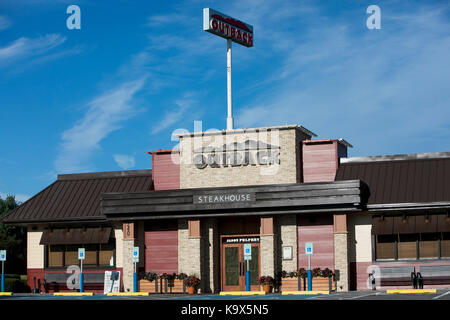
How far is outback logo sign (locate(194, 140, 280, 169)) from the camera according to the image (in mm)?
40156

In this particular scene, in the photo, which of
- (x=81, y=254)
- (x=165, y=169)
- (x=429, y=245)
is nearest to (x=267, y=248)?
(x=165, y=169)

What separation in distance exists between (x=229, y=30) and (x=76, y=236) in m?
16.9

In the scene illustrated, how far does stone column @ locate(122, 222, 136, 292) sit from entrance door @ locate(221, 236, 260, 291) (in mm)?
5411

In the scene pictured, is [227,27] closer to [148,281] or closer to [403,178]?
[403,178]

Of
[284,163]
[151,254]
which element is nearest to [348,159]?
[284,163]

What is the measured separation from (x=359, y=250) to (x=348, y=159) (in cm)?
538

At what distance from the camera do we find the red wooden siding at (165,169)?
4244 cm

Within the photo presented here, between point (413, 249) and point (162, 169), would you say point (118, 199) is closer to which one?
point (162, 169)

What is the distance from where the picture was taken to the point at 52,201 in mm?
44906

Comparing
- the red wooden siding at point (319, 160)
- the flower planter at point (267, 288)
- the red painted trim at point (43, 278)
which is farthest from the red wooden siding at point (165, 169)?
the flower planter at point (267, 288)

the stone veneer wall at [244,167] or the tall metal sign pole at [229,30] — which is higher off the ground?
the tall metal sign pole at [229,30]

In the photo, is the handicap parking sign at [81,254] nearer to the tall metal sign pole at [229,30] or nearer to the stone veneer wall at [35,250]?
the stone veneer wall at [35,250]

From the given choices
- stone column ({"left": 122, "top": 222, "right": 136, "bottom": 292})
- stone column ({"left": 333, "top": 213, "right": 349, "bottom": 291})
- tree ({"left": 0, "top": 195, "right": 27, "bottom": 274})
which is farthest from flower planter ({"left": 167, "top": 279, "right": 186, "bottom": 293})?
tree ({"left": 0, "top": 195, "right": 27, "bottom": 274})

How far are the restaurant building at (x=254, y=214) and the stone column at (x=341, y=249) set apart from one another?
54 mm
